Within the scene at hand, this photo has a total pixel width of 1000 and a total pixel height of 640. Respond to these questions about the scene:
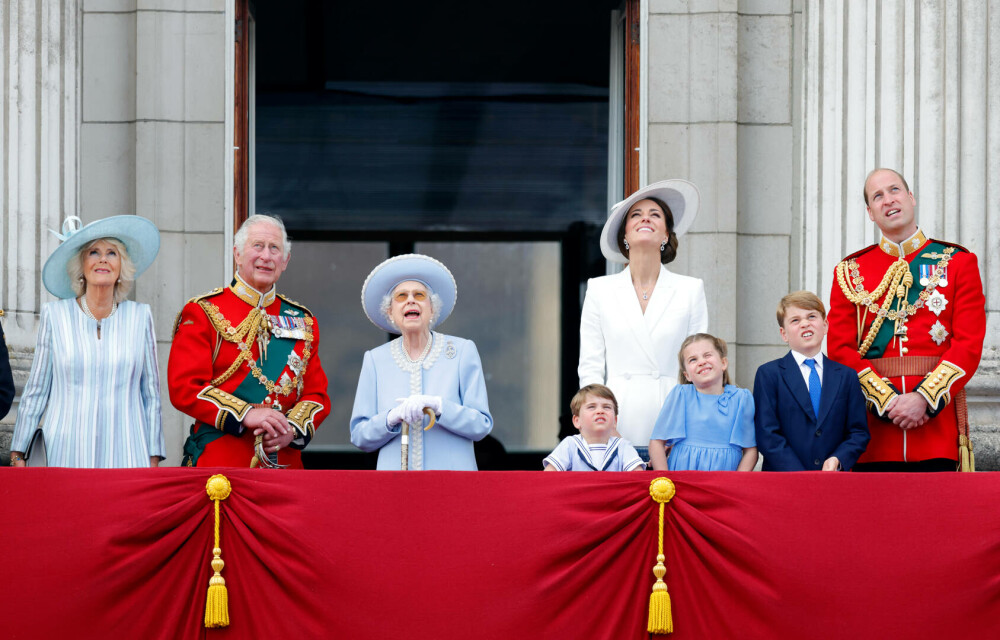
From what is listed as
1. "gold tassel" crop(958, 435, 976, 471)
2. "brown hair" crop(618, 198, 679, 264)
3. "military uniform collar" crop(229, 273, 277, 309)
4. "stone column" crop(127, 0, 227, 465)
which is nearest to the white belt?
"brown hair" crop(618, 198, 679, 264)

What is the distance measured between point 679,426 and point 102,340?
249cm

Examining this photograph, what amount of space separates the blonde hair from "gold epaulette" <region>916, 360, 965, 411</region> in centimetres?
346

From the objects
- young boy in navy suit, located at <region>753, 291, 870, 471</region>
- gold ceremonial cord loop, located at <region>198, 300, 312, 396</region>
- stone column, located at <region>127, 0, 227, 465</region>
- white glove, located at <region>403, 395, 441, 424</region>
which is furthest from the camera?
stone column, located at <region>127, 0, 227, 465</region>

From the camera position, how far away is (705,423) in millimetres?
5664

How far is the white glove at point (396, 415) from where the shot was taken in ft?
18.3

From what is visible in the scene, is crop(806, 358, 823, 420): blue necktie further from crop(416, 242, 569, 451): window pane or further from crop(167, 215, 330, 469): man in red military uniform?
crop(416, 242, 569, 451): window pane

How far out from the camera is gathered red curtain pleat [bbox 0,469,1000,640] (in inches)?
195

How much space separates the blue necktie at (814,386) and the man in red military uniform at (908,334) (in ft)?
0.85

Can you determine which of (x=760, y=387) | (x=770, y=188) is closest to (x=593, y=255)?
(x=770, y=188)

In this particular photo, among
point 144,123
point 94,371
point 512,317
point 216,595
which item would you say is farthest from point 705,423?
point 512,317

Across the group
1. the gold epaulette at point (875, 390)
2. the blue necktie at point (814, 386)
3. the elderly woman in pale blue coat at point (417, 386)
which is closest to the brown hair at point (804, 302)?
the blue necktie at point (814, 386)

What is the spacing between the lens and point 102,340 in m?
5.93

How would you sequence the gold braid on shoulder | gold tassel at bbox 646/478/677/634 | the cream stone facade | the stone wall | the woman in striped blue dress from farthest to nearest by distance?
1. the stone wall
2. the cream stone facade
3. the gold braid on shoulder
4. the woman in striped blue dress
5. gold tassel at bbox 646/478/677/634

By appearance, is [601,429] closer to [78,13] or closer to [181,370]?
[181,370]
